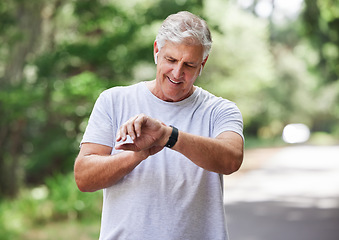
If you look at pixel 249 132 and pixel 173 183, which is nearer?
pixel 173 183

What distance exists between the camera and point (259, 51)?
2539 centimetres

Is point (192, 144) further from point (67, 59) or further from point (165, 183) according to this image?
point (67, 59)

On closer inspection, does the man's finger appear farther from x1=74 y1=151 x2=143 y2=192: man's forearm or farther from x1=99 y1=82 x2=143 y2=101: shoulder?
x1=99 y1=82 x2=143 y2=101: shoulder

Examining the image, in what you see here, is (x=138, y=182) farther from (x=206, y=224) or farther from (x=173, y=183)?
(x=206, y=224)

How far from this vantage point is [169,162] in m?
2.18

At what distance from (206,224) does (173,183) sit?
24 centimetres

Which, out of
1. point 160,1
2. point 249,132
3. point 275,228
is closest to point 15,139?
point 160,1

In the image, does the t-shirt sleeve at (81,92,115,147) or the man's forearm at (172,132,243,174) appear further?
the t-shirt sleeve at (81,92,115,147)

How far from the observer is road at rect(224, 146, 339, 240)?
898cm

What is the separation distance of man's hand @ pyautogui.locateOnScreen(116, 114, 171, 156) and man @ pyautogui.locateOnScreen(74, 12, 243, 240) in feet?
0.21

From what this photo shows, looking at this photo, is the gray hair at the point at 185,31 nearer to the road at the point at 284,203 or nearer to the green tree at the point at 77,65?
the road at the point at 284,203

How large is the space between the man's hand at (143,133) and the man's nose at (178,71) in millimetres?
289

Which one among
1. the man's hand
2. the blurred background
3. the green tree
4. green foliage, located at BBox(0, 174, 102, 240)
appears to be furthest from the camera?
green foliage, located at BBox(0, 174, 102, 240)

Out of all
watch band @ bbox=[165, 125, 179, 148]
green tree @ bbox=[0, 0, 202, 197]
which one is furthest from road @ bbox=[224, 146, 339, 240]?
watch band @ bbox=[165, 125, 179, 148]
